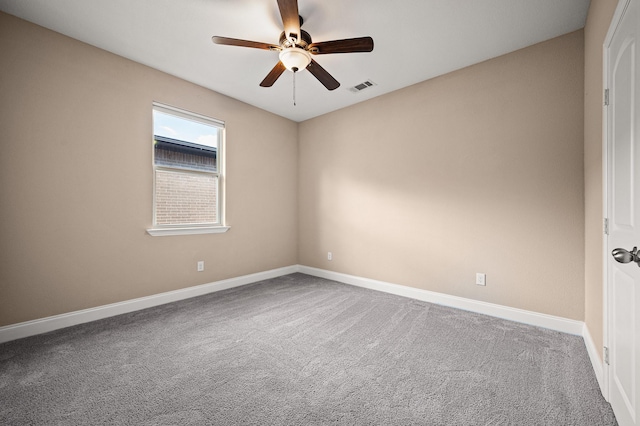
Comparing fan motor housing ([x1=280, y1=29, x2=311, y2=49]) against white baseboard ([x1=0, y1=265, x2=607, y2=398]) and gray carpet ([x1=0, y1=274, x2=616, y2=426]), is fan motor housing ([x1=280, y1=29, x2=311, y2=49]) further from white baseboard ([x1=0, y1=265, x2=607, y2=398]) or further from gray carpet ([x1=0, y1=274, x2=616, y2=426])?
white baseboard ([x1=0, y1=265, x2=607, y2=398])

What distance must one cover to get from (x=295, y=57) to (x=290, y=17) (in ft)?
1.08

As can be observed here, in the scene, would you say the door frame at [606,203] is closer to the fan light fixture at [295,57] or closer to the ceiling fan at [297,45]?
→ the ceiling fan at [297,45]

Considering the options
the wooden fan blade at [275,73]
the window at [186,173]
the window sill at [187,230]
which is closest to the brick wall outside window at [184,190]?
the window at [186,173]

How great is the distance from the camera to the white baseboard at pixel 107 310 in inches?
91.4

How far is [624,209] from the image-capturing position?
52.6 inches

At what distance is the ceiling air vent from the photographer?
11.2ft

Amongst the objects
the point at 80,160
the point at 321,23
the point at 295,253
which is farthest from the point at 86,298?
the point at 321,23

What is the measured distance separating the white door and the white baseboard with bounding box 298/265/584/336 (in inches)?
44.0

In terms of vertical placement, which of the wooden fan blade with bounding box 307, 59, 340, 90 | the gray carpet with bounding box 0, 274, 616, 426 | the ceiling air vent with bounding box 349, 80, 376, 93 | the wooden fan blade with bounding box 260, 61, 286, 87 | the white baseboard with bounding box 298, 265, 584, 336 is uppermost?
the ceiling air vent with bounding box 349, 80, 376, 93

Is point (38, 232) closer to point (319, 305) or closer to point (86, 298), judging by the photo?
point (86, 298)

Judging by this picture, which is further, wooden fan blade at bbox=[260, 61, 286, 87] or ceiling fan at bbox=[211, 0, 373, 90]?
wooden fan blade at bbox=[260, 61, 286, 87]

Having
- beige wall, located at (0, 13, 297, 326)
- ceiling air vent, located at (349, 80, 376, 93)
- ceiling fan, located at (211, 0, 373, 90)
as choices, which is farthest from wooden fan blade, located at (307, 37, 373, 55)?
beige wall, located at (0, 13, 297, 326)

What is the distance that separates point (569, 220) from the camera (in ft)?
8.05

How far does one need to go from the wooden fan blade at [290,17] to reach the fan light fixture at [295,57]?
0.33ft
